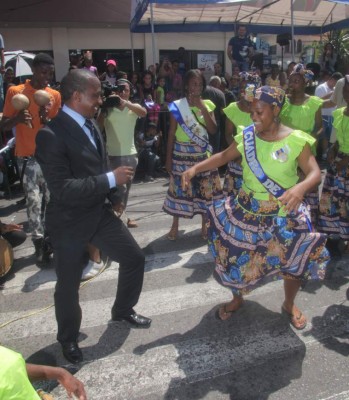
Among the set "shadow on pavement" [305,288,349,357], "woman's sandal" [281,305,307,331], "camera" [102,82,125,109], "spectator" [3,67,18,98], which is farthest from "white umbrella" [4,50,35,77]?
"shadow on pavement" [305,288,349,357]

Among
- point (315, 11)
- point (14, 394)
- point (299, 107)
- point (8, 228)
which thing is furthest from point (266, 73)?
point (14, 394)

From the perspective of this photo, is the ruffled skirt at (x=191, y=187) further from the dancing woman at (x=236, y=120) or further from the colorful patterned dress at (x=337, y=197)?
the colorful patterned dress at (x=337, y=197)

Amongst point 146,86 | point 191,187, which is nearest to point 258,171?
point 191,187

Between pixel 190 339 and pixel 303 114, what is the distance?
2.76m

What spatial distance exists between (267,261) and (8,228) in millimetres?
2964

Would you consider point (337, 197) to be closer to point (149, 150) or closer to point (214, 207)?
point (214, 207)

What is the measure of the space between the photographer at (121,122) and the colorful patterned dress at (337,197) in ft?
7.42

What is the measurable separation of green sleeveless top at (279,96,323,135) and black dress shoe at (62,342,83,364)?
322 centimetres

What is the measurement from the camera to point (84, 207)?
2.96 metres

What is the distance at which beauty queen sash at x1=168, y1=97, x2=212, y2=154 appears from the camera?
4.86m

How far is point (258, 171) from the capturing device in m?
3.11

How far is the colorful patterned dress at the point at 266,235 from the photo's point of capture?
3.05 m

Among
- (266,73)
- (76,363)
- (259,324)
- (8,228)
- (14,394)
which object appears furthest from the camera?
(266,73)

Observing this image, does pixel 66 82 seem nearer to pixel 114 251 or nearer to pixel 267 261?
pixel 114 251
